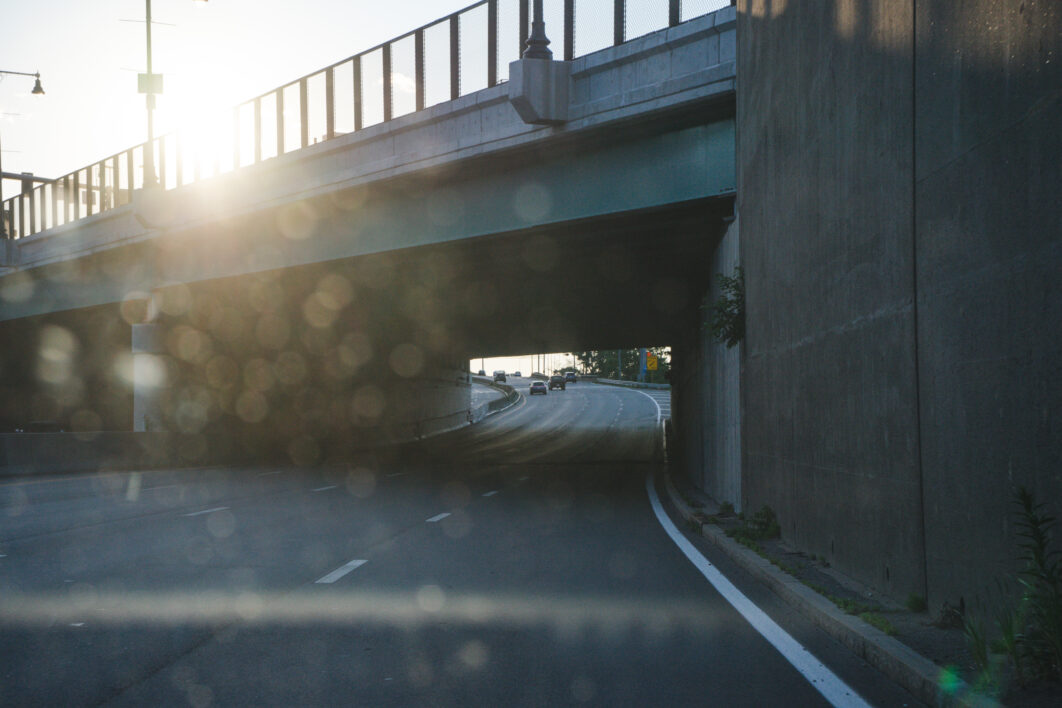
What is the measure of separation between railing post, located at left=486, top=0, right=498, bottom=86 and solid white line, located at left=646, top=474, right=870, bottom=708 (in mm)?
11538

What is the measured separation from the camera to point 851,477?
27.6ft

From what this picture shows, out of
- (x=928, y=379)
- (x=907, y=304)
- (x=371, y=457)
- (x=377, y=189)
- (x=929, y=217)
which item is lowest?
(x=371, y=457)

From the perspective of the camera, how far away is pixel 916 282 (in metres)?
6.79

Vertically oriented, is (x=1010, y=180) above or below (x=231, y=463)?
above

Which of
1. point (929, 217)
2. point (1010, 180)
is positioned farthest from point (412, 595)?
point (1010, 180)

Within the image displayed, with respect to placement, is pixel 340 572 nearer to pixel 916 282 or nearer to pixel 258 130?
pixel 916 282

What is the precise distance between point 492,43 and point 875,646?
53.5ft

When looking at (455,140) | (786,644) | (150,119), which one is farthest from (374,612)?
(150,119)

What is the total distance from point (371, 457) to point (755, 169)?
28719mm

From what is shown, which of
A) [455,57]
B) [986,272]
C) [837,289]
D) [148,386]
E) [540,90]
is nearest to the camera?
[986,272]

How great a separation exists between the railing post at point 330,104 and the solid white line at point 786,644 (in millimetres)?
15381

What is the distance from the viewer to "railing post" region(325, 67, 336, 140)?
76.3 ft

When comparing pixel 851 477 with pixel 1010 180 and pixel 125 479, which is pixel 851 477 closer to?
pixel 1010 180

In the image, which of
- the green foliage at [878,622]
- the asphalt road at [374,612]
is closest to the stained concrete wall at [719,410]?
the asphalt road at [374,612]
